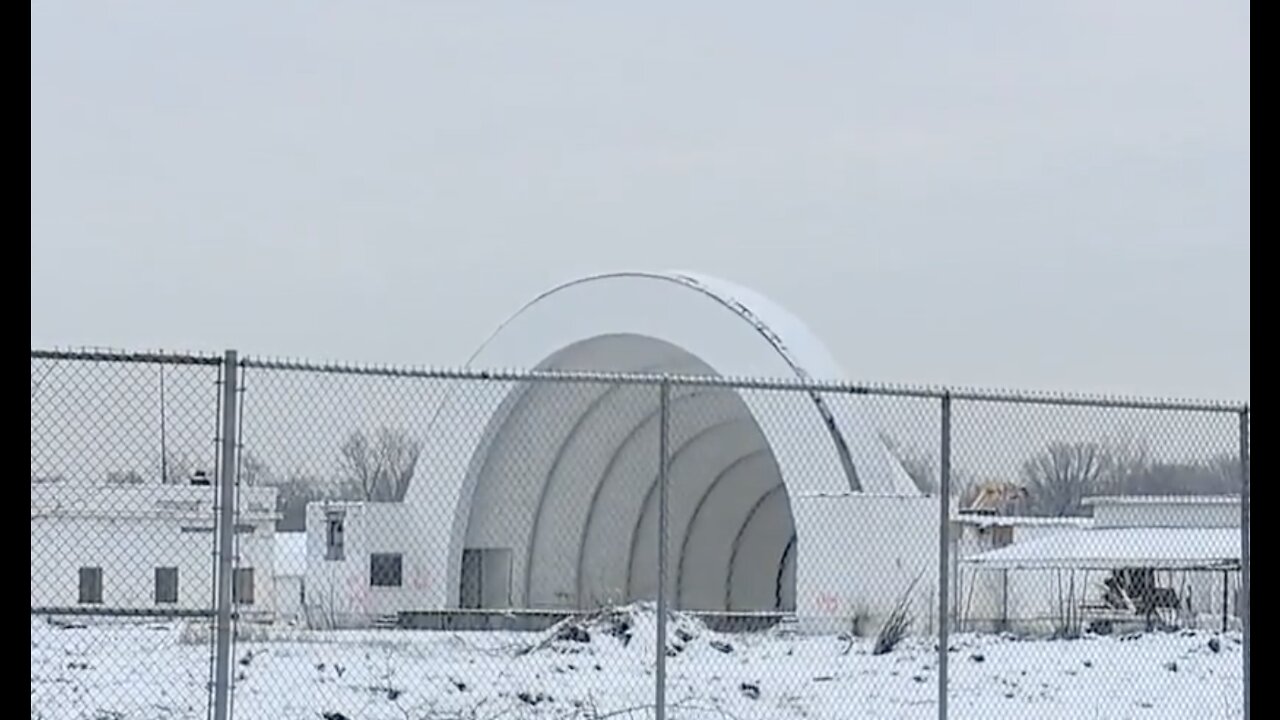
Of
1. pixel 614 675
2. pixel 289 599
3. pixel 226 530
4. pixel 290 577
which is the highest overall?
pixel 226 530

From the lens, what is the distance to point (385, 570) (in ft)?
60.9

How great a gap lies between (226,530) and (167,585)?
3.77 m

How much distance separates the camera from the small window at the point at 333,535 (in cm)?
1436

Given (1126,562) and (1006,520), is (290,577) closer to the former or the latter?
(1006,520)

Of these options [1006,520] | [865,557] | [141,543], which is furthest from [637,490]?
[141,543]

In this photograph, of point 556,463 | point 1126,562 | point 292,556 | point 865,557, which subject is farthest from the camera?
point 556,463

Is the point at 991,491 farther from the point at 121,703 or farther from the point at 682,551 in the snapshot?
the point at 682,551

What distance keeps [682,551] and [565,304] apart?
22.8ft

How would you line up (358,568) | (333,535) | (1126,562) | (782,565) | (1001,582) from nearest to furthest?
1. (333,535)
2. (1126,562)
3. (358,568)
4. (1001,582)
5. (782,565)

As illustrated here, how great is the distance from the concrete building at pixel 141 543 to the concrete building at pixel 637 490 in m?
1.41

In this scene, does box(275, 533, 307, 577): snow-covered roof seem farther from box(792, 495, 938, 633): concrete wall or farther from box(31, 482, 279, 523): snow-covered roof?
box(31, 482, 279, 523): snow-covered roof

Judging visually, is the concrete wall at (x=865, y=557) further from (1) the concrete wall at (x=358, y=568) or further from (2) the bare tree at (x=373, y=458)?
(2) the bare tree at (x=373, y=458)

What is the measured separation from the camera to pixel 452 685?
1173 centimetres

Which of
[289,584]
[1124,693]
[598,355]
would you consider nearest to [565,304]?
[598,355]
